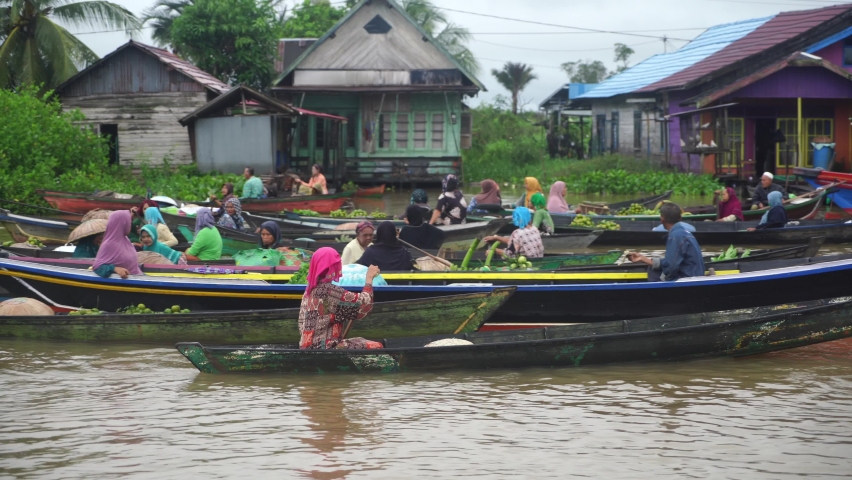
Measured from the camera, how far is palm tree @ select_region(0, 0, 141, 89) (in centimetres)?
2684

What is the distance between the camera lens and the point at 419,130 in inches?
1171

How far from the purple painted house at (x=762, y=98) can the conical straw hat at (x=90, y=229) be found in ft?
54.3

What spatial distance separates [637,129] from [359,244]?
77.1 feet

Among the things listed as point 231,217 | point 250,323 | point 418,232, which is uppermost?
point 231,217

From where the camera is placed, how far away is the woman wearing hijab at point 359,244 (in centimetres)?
1012

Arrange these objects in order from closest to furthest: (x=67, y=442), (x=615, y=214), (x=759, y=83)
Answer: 1. (x=67, y=442)
2. (x=615, y=214)
3. (x=759, y=83)

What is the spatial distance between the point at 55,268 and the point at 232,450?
4568 millimetres

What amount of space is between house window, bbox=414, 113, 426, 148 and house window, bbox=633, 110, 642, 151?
7345mm

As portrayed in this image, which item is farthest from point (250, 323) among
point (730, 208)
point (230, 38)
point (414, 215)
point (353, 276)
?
point (230, 38)

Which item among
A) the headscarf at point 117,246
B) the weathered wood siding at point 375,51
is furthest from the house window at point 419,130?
the headscarf at point 117,246

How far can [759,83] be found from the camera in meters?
25.2

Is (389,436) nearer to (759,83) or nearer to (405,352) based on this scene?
(405,352)

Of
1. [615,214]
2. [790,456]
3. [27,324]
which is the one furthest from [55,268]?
[615,214]

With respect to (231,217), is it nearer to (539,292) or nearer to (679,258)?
(539,292)
